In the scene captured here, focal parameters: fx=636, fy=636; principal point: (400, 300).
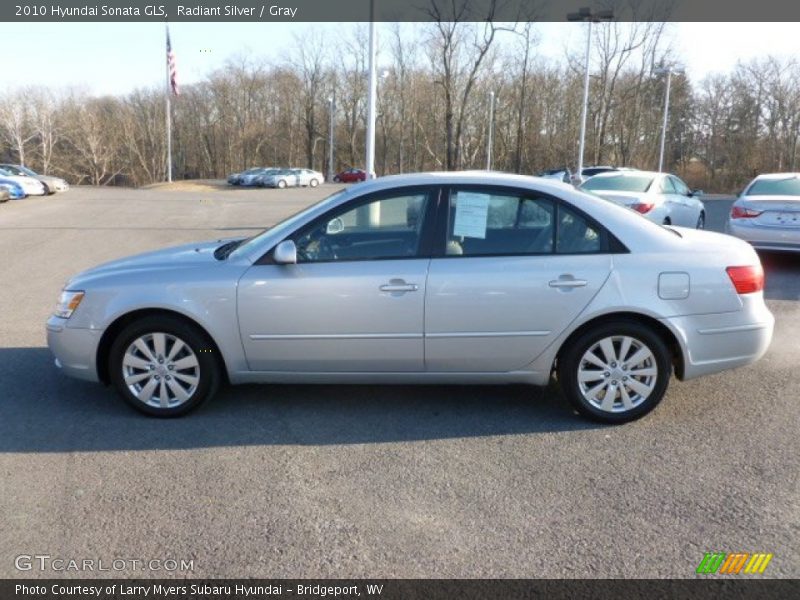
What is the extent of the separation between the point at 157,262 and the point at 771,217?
8.91 meters

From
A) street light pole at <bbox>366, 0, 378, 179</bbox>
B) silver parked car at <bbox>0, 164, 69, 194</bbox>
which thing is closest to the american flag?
silver parked car at <bbox>0, 164, 69, 194</bbox>

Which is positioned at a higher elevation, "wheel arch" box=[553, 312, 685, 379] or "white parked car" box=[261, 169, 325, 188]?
"white parked car" box=[261, 169, 325, 188]

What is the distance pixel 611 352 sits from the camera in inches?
162

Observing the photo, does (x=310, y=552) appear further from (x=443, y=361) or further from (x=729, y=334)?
(x=729, y=334)

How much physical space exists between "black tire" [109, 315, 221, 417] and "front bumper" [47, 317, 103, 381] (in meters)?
0.13

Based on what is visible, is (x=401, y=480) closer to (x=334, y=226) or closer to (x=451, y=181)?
(x=334, y=226)

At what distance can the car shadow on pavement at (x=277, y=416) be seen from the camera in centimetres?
399

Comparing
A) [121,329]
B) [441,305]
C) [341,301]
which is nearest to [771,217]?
[441,305]

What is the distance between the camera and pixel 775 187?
403 inches

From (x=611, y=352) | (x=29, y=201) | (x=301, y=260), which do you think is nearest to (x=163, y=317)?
(x=301, y=260)

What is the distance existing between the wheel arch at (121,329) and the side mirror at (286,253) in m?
0.69

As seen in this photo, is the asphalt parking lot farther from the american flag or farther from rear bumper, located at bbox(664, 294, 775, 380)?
the american flag

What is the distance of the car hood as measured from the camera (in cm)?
434

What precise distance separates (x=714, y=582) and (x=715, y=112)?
67706 mm
